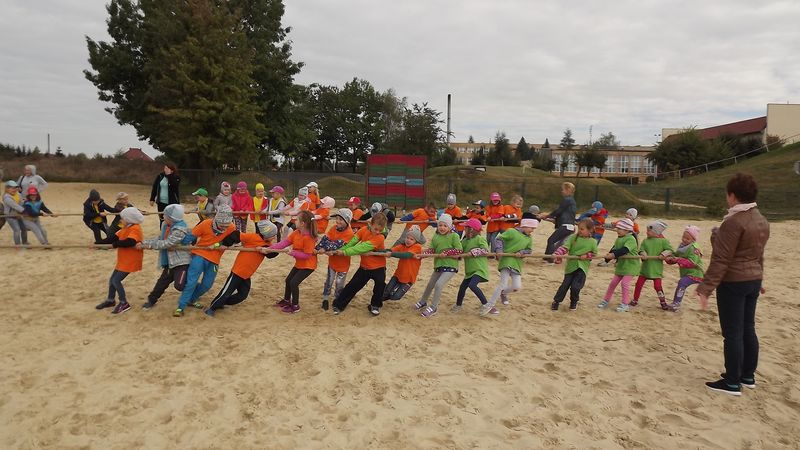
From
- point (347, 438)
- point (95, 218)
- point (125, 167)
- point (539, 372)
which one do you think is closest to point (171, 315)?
point (347, 438)

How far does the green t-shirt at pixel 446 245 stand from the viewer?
271 inches

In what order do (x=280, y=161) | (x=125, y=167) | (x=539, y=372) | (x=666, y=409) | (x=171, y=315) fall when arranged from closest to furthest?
(x=666, y=409)
(x=539, y=372)
(x=171, y=315)
(x=125, y=167)
(x=280, y=161)

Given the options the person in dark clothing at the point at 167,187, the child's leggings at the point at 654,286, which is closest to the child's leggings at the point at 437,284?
the child's leggings at the point at 654,286

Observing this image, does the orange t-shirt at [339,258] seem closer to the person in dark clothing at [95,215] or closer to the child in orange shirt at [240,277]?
the child in orange shirt at [240,277]

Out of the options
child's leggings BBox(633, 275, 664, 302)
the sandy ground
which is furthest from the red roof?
the sandy ground

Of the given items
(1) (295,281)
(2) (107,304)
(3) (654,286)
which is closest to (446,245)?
(1) (295,281)

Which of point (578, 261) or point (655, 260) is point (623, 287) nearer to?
point (655, 260)

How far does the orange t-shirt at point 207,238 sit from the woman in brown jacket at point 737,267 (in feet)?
18.8

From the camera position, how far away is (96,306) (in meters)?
6.76

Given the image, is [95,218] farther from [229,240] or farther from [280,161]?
[280,161]

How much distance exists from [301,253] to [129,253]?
2327 mm

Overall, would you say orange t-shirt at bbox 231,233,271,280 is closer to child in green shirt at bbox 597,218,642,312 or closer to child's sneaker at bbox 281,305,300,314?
child's sneaker at bbox 281,305,300,314

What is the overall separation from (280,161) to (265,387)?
48.0 metres

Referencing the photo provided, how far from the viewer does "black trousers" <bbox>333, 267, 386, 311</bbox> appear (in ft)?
22.1
